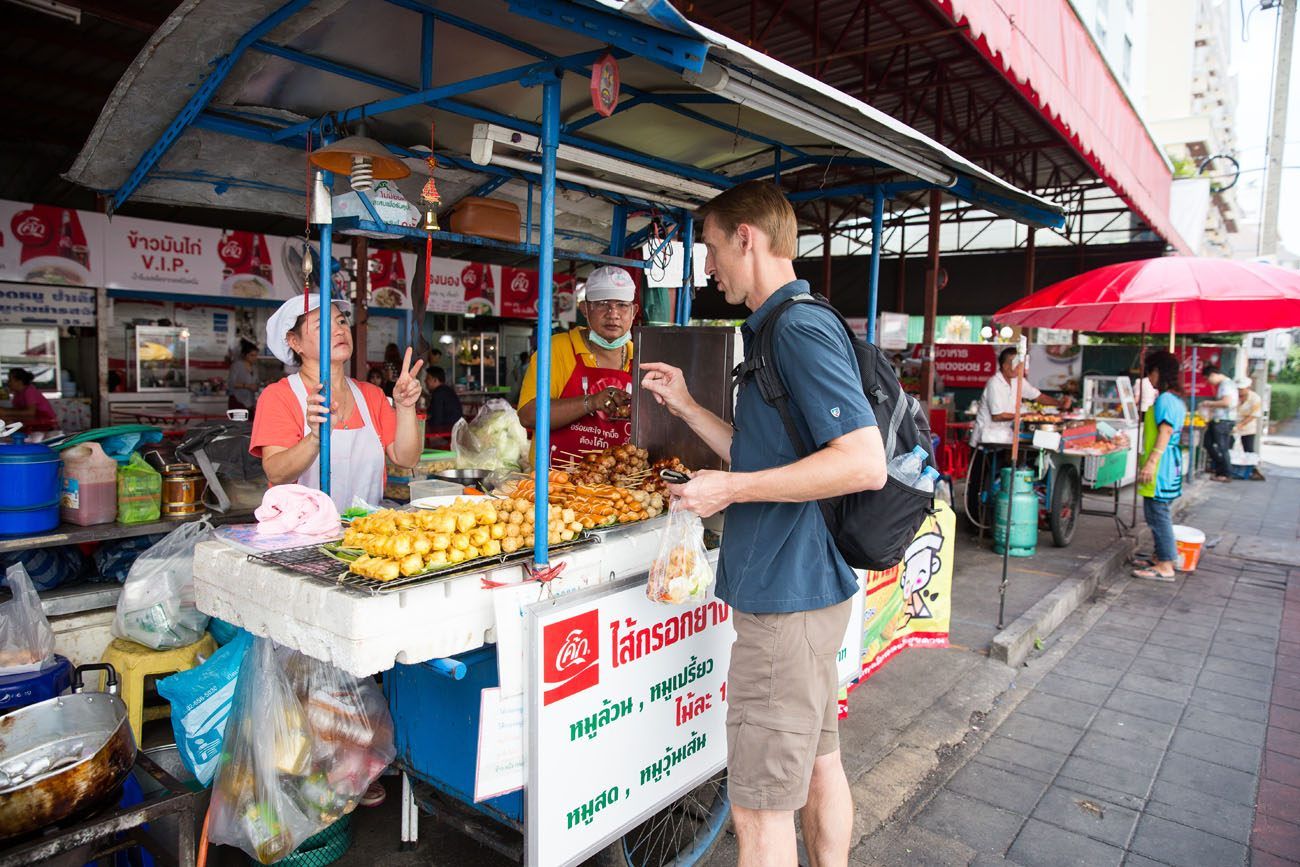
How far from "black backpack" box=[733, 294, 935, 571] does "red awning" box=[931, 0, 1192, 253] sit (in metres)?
3.00

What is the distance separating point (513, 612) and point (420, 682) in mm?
685

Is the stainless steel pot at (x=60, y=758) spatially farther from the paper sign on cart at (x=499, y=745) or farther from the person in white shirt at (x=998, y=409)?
the person in white shirt at (x=998, y=409)

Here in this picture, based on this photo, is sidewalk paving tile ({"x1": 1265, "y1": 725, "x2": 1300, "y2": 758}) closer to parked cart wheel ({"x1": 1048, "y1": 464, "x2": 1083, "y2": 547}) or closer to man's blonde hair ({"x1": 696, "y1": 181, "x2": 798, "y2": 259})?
parked cart wheel ({"x1": 1048, "y1": 464, "x2": 1083, "y2": 547})

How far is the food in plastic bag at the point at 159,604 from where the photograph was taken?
10.8ft

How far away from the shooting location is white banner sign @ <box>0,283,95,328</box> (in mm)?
9234

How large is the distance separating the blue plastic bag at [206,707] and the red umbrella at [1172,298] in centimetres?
658

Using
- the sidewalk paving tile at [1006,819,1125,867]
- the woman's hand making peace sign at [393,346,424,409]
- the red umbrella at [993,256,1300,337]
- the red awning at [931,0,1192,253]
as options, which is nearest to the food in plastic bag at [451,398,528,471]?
the woman's hand making peace sign at [393,346,424,409]

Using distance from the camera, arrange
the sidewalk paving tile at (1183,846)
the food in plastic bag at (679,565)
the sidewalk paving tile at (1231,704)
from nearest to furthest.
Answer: the food in plastic bag at (679,565) < the sidewalk paving tile at (1183,846) < the sidewalk paving tile at (1231,704)

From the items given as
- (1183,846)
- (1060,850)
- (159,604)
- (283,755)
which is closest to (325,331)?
(159,604)

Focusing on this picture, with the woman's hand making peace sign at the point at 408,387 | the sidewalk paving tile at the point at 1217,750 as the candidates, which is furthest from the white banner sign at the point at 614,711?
the sidewalk paving tile at the point at 1217,750

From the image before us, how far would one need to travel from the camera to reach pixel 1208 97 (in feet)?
173

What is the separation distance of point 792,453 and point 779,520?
0.19m

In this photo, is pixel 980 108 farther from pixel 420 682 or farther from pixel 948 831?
pixel 420 682

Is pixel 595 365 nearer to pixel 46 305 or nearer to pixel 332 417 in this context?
pixel 332 417
